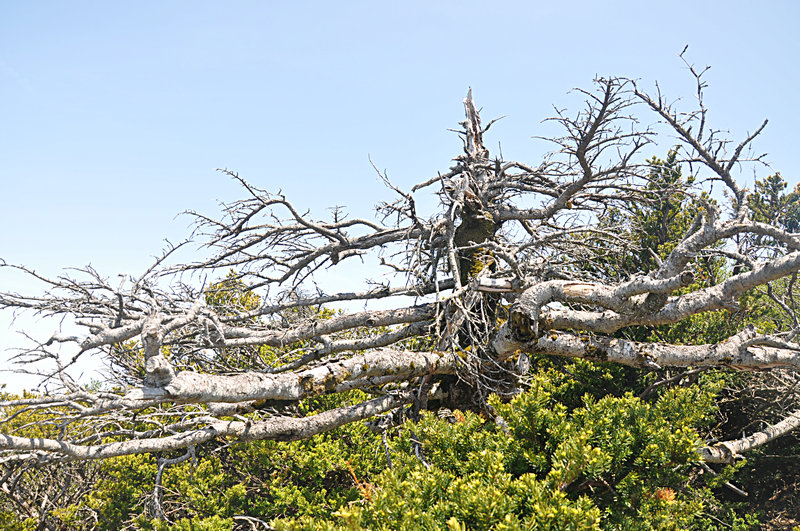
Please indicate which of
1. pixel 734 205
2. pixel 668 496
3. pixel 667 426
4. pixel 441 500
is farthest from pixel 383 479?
pixel 734 205

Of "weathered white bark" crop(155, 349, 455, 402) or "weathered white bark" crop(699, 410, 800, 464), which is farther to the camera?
"weathered white bark" crop(699, 410, 800, 464)

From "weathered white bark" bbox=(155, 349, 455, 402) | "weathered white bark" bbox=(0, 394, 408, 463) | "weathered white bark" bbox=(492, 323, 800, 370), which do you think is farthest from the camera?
"weathered white bark" bbox=(492, 323, 800, 370)

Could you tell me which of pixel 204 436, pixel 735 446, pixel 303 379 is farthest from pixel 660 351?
pixel 204 436

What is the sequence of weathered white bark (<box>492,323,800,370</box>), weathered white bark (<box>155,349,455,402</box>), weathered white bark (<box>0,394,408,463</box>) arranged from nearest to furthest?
weathered white bark (<box>155,349,455,402</box>)
weathered white bark (<box>0,394,408,463</box>)
weathered white bark (<box>492,323,800,370</box>)

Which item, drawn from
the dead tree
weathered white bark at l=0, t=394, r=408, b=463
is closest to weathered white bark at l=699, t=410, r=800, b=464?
the dead tree

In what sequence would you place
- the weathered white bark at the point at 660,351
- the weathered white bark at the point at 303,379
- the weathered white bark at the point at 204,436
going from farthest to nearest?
1. the weathered white bark at the point at 660,351
2. the weathered white bark at the point at 204,436
3. the weathered white bark at the point at 303,379

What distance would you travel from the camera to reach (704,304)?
502 cm

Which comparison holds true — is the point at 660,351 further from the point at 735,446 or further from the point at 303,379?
the point at 303,379

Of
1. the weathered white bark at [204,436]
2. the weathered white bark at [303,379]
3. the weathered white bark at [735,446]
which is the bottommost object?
the weathered white bark at [735,446]

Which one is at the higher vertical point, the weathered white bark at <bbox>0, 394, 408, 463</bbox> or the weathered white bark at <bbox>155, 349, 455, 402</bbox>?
the weathered white bark at <bbox>155, 349, 455, 402</bbox>

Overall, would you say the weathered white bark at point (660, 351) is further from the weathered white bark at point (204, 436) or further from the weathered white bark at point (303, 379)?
the weathered white bark at point (204, 436)

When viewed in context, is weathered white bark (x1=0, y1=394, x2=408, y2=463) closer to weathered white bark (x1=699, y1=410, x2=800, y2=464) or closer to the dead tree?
the dead tree

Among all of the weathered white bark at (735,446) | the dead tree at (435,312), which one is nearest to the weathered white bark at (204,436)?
the dead tree at (435,312)

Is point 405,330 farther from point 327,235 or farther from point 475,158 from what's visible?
point 475,158
